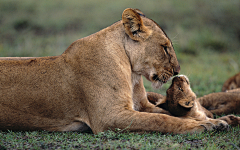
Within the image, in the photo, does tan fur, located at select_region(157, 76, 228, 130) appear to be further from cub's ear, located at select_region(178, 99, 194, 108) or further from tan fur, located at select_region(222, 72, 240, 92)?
tan fur, located at select_region(222, 72, 240, 92)

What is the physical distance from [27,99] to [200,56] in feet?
26.5

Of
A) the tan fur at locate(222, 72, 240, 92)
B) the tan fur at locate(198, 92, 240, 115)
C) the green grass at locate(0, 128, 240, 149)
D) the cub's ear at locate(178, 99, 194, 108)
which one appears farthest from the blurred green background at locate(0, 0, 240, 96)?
the green grass at locate(0, 128, 240, 149)

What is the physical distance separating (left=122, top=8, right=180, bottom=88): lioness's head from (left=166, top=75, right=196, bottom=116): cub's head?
349 mm

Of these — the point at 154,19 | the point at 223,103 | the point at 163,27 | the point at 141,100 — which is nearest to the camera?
the point at 141,100

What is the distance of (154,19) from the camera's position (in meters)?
12.0

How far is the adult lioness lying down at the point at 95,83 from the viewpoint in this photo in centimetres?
283

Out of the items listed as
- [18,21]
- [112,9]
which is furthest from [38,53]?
[112,9]

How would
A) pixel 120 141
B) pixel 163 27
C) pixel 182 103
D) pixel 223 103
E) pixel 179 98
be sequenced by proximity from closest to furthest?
pixel 120 141, pixel 182 103, pixel 179 98, pixel 223 103, pixel 163 27

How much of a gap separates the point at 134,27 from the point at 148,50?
303 mm

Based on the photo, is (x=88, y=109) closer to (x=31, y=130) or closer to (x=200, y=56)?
(x=31, y=130)

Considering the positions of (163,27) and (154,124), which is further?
(163,27)

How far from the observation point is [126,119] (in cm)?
280

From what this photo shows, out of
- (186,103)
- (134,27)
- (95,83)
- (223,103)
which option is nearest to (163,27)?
(223,103)

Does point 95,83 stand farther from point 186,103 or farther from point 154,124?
point 186,103
